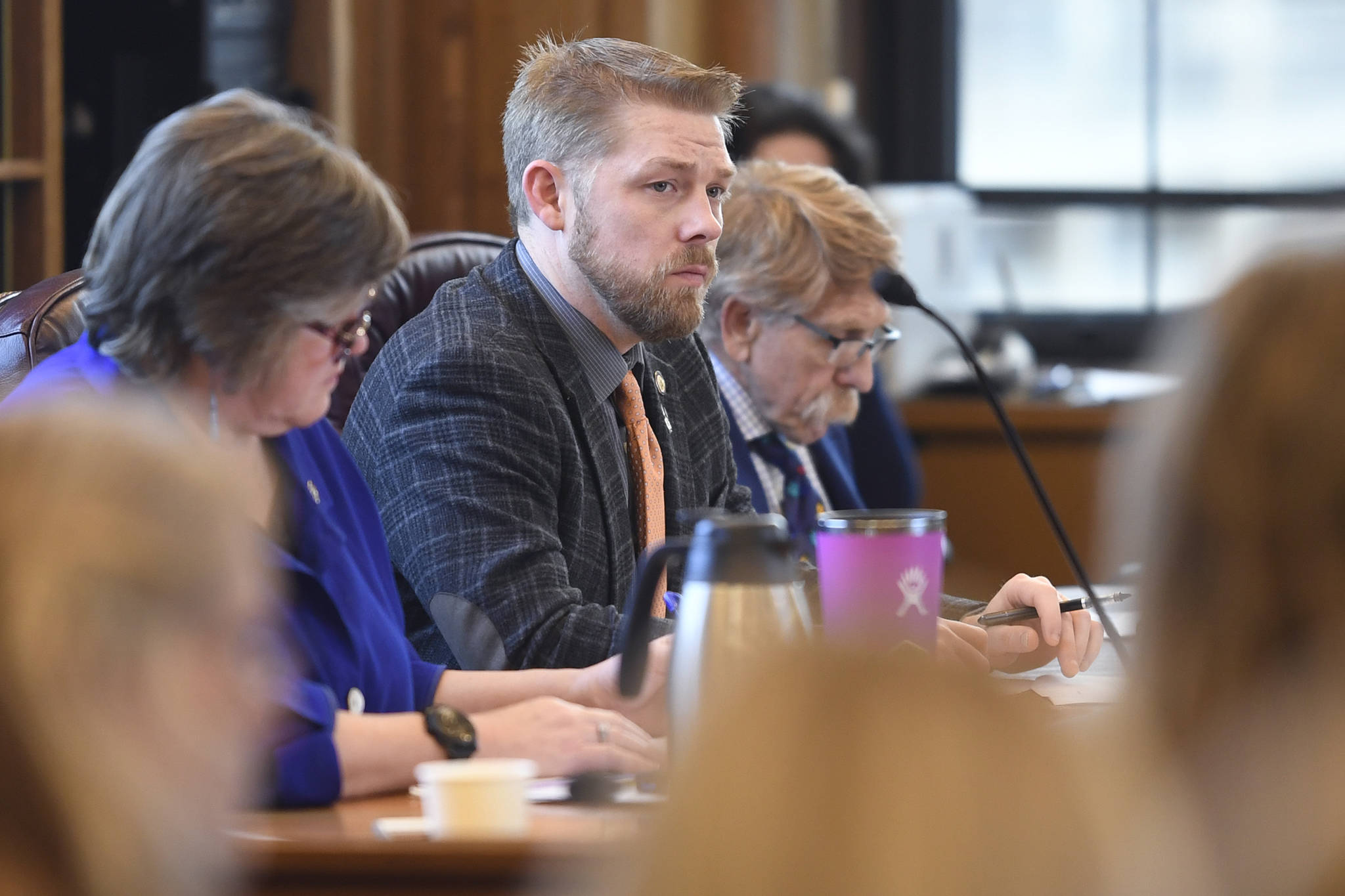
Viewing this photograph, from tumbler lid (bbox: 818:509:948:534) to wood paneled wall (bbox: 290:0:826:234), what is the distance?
7.19ft

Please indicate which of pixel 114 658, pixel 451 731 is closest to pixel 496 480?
pixel 451 731

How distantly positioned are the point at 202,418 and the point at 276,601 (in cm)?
18

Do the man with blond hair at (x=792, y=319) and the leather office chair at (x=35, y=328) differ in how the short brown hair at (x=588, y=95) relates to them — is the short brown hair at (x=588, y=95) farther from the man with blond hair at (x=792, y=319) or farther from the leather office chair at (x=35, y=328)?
the leather office chair at (x=35, y=328)

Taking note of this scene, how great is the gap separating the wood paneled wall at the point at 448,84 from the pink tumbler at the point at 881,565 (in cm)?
220

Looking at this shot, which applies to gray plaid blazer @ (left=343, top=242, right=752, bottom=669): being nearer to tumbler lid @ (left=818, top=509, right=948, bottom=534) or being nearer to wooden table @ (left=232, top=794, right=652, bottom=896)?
tumbler lid @ (left=818, top=509, right=948, bottom=534)

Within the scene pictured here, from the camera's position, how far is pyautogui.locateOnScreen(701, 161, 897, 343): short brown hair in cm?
257

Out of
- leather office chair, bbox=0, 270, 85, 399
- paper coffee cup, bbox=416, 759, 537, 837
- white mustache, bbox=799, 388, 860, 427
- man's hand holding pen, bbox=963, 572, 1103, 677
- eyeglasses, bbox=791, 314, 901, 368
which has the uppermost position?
leather office chair, bbox=0, 270, 85, 399

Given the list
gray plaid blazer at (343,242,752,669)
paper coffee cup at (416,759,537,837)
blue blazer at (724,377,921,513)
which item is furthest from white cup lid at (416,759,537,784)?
blue blazer at (724,377,921,513)

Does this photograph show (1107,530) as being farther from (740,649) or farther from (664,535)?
(664,535)

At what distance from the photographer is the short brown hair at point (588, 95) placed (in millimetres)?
2131

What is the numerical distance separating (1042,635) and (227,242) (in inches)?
39.9

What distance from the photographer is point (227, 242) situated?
1455 mm

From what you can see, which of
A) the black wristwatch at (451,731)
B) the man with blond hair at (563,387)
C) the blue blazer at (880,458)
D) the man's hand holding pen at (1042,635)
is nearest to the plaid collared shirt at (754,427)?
the man with blond hair at (563,387)

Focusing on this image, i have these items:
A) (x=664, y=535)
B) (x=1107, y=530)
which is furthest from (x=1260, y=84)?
(x=1107, y=530)
